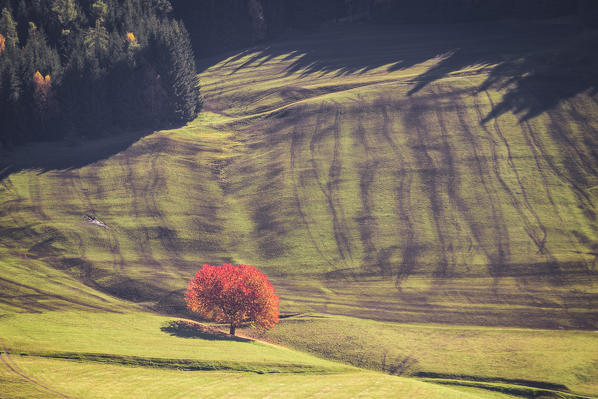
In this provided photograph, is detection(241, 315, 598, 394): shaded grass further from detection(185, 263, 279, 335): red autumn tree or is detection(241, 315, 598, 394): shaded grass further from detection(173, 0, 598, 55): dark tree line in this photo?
detection(173, 0, 598, 55): dark tree line

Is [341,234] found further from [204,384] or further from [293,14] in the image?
[293,14]

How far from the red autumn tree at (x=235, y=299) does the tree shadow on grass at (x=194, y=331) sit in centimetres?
158

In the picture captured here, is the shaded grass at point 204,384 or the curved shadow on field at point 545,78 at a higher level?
the curved shadow on field at point 545,78

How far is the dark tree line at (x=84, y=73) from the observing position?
107 m

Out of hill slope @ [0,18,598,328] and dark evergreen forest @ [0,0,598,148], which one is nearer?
hill slope @ [0,18,598,328]

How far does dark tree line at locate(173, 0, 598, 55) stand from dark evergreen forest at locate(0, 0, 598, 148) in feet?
15.2

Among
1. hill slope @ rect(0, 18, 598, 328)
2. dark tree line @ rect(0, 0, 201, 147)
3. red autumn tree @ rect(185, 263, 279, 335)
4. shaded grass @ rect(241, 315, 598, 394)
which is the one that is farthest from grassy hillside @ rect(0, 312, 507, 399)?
dark tree line @ rect(0, 0, 201, 147)

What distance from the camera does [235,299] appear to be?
6556 cm

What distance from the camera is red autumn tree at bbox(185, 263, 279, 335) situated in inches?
2576

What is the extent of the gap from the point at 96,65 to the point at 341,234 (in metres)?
70.4

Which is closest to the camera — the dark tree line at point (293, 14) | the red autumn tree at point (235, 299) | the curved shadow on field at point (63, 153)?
the red autumn tree at point (235, 299)

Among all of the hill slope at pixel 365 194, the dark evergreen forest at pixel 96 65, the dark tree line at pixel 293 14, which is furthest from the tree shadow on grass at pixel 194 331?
the dark tree line at pixel 293 14

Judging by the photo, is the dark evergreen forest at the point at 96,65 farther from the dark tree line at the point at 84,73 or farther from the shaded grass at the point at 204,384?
the shaded grass at the point at 204,384

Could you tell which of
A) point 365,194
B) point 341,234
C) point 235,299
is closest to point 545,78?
point 365,194
